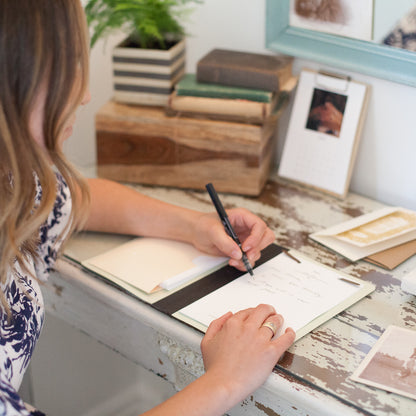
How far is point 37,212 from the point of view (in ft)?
2.54

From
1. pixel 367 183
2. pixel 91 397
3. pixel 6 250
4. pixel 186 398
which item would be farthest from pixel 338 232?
pixel 91 397

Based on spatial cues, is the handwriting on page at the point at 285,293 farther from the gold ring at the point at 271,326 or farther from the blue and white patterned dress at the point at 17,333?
the blue and white patterned dress at the point at 17,333

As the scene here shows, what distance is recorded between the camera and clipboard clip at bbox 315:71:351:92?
4.00ft

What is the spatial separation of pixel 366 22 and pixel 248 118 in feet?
0.95

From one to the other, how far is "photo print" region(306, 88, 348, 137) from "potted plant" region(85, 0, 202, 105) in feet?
1.01

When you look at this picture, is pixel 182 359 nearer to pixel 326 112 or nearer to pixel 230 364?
pixel 230 364

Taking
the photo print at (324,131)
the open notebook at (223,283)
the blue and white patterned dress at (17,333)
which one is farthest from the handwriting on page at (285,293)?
the photo print at (324,131)

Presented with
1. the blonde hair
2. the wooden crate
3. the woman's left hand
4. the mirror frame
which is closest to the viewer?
the blonde hair

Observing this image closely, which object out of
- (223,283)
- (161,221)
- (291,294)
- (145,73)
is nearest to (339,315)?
(291,294)

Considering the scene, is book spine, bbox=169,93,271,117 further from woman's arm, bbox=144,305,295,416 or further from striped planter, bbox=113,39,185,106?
woman's arm, bbox=144,305,295,416

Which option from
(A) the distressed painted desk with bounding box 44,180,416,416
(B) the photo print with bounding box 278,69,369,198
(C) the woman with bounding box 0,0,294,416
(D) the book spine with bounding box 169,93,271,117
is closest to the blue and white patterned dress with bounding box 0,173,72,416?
(C) the woman with bounding box 0,0,294,416

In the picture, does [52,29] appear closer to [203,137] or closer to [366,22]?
[203,137]

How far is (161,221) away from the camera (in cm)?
107

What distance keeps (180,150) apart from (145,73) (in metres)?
0.18
